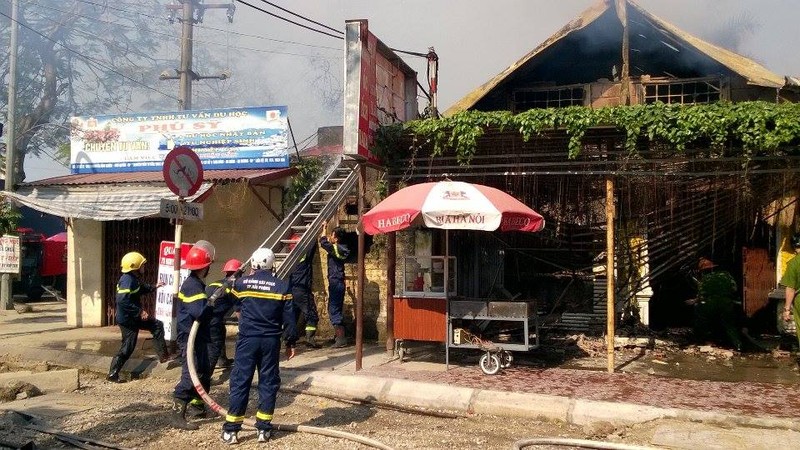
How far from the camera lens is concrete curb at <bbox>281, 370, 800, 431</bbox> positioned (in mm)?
6527

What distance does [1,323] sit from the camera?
14.2m

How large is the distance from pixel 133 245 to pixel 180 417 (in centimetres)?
724

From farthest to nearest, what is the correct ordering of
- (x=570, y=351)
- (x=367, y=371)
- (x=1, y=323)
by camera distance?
(x=1, y=323), (x=570, y=351), (x=367, y=371)

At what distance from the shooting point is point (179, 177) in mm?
8391

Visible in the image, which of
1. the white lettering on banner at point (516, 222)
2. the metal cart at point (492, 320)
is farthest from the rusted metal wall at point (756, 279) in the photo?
the white lettering on banner at point (516, 222)

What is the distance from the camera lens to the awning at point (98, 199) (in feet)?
36.2

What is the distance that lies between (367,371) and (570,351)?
135 inches

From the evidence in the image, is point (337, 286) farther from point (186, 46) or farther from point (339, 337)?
point (186, 46)

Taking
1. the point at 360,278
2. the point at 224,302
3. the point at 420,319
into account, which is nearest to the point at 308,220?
the point at 360,278

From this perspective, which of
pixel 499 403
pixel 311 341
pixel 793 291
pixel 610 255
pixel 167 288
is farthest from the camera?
pixel 311 341

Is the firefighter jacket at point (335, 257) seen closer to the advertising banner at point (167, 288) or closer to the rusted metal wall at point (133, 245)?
the advertising banner at point (167, 288)

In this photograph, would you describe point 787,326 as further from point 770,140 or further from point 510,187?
point 510,187

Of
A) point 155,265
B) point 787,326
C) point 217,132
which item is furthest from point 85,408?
point 787,326

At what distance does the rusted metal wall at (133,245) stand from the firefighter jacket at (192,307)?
6194 millimetres
